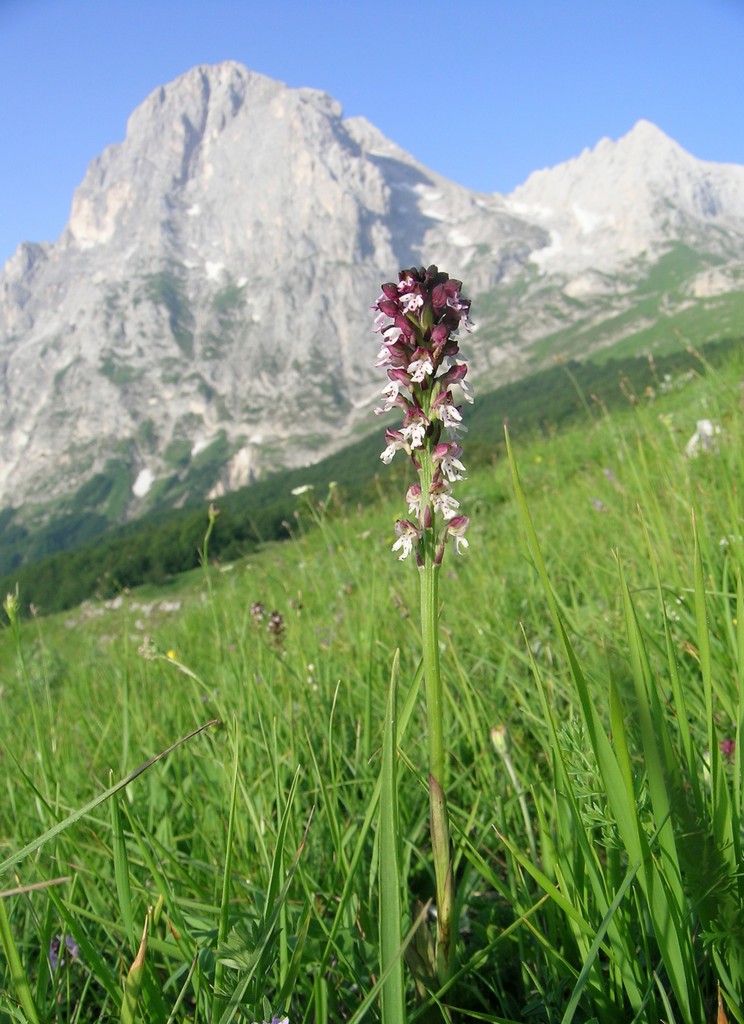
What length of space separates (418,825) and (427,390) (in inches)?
59.4

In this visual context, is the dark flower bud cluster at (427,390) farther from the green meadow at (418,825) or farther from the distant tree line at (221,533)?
the green meadow at (418,825)

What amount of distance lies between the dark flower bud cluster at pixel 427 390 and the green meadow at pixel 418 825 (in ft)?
1.11

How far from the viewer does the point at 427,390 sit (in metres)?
1.67

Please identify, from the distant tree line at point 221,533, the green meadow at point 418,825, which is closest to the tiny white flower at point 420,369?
the distant tree line at point 221,533

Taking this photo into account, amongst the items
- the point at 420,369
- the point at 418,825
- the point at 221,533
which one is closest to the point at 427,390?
the point at 420,369

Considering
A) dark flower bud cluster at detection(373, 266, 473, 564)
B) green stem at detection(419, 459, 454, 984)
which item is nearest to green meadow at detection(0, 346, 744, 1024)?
green stem at detection(419, 459, 454, 984)

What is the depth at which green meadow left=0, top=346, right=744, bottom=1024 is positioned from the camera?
4.03 ft

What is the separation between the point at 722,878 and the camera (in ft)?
4.05

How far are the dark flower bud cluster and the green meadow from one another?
1.11ft

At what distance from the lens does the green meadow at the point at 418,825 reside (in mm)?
1228

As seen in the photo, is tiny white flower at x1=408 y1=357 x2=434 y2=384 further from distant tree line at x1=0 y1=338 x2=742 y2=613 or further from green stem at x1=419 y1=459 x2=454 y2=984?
green stem at x1=419 y1=459 x2=454 y2=984

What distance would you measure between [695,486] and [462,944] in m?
3.54

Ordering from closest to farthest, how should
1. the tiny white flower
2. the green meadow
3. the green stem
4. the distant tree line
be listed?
the green meadow → the green stem → the tiny white flower → the distant tree line

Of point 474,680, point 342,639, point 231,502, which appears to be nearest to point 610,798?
point 474,680
